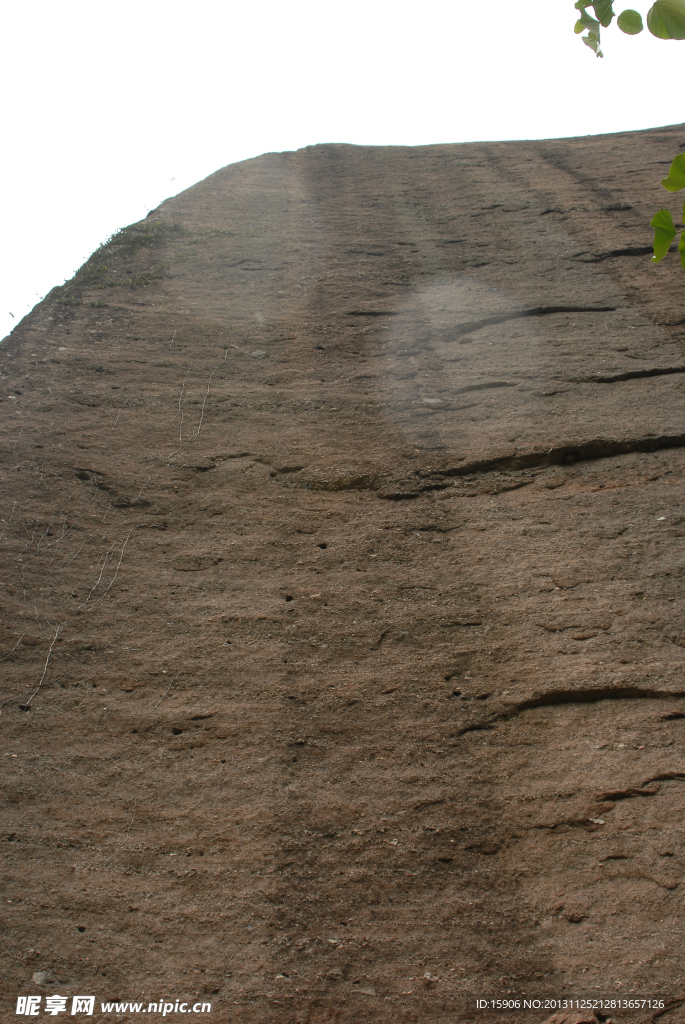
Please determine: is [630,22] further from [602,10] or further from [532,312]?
[532,312]

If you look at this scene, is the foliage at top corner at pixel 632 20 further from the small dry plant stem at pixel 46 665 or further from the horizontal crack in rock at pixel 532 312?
the horizontal crack in rock at pixel 532 312

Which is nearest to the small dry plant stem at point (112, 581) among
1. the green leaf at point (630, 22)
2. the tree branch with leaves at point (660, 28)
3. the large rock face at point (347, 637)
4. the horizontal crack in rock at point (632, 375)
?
the large rock face at point (347, 637)

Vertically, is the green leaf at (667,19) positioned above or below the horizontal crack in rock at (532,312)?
above

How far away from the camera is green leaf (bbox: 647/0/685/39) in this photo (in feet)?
3.54

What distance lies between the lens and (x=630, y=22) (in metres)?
1.17

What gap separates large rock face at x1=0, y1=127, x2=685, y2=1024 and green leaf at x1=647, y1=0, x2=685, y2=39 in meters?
2.03

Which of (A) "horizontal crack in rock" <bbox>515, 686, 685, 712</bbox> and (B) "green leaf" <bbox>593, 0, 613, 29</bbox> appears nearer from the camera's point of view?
(B) "green leaf" <bbox>593, 0, 613, 29</bbox>

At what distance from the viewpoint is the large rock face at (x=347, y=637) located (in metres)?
2.03

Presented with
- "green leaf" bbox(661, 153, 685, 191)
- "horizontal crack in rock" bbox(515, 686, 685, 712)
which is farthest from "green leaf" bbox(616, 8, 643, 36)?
"horizontal crack in rock" bbox(515, 686, 685, 712)

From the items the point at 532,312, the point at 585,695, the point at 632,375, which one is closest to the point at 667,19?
the point at 585,695

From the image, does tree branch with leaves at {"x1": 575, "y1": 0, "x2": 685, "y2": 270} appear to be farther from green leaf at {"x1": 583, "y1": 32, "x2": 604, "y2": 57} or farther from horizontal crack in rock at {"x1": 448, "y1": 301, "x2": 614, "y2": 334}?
horizontal crack in rock at {"x1": 448, "y1": 301, "x2": 614, "y2": 334}

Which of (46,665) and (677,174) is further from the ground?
(677,174)

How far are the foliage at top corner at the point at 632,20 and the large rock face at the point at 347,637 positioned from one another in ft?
6.56

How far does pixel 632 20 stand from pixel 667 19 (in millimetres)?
86
